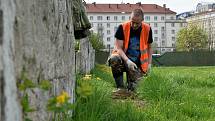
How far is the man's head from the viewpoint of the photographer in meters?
8.01

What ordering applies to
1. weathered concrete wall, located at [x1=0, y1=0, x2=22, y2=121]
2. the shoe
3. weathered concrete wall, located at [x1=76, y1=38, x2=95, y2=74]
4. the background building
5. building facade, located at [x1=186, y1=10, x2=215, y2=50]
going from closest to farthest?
1. weathered concrete wall, located at [x1=0, y1=0, x2=22, y2=121]
2. the shoe
3. weathered concrete wall, located at [x1=76, y1=38, x2=95, y2=74]
4. building facade, located at [x1=186, y1=10, x2=215, y2=50]
5. the background building

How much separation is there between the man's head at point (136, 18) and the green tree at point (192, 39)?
98.2 metres

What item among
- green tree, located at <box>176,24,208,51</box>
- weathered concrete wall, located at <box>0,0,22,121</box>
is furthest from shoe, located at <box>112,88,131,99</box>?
green tree, located at <box>176,24,208,51</box>

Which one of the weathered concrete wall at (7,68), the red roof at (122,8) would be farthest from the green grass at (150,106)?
the red roof at (122,8)

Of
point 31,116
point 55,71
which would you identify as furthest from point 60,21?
point 31,116

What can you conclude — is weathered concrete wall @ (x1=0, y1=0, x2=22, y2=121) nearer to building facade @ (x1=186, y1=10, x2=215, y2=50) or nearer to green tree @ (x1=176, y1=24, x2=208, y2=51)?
green tree @ (x1=176, y1=24, x2=208, y2=51)

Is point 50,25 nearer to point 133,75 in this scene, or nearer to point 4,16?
point 4,16

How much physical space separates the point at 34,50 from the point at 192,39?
10502 cm

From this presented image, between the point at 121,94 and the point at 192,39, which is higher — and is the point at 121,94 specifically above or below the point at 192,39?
above

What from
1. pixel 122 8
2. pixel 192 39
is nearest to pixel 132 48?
pixel 192 39

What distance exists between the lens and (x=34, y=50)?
2.84 metres

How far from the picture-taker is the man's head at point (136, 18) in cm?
801

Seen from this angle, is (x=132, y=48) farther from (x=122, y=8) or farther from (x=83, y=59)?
(x=122, y=8)

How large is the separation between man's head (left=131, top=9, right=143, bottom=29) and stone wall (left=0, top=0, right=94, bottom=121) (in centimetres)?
341
